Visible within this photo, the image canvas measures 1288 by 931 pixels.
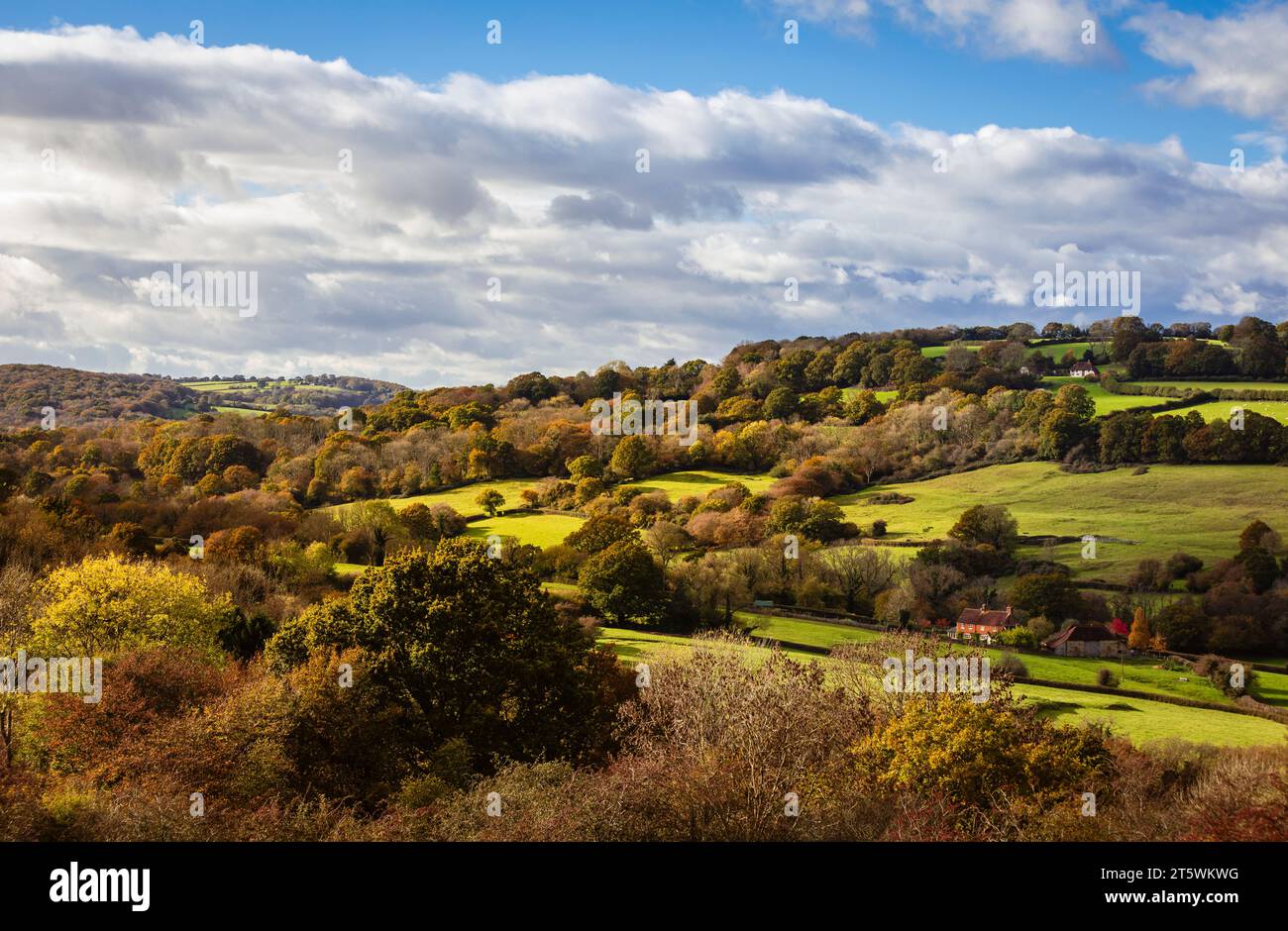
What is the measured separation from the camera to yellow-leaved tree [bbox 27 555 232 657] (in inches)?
1368

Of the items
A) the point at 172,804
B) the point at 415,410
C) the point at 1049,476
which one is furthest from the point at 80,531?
the point at 1049,476

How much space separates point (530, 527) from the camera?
256 ft

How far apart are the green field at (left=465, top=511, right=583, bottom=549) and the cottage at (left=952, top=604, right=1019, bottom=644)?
90.6 feet

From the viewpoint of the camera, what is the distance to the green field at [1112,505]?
7112 centimetres

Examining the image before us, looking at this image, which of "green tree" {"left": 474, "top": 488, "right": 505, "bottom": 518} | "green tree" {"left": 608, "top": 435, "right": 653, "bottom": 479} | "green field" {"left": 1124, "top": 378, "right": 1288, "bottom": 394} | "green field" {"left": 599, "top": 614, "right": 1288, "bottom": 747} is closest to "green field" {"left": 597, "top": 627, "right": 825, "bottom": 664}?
"green field" {"left": 599, "top": 614, "right": 1288, "bottom": 747}

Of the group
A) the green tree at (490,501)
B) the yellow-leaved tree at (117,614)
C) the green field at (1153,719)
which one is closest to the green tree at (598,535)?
the green tree at (490,501)

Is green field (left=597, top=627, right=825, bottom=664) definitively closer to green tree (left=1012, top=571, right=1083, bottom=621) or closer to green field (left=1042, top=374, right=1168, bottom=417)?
green tree (left=1012, top=571, right=1083, bottom=621)

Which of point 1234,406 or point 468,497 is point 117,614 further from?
point 1234,406

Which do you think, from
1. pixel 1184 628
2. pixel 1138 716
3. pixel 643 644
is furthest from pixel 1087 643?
pixel 643 644

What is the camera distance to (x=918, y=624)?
61312 mm

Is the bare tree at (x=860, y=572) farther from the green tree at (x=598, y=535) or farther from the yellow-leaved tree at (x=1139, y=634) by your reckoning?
the yellow-leaved tree at (x=1139, y=634)

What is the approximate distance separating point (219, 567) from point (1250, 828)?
162 ft

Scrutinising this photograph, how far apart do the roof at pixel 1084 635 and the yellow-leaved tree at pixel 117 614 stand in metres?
41.9

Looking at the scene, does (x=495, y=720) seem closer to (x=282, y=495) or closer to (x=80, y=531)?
(x=80, y=531)
